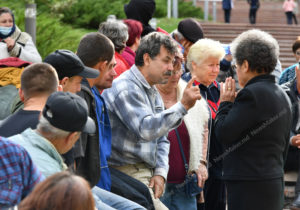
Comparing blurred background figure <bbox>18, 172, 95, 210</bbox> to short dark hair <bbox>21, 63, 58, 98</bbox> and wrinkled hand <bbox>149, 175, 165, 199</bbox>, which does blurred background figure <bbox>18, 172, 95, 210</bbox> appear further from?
wrinkled hand <bbox>149, 175, 165, 199</bbox>

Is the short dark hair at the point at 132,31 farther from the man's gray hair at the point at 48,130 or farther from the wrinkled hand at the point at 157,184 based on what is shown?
the man's gray hair at the point at 48,130

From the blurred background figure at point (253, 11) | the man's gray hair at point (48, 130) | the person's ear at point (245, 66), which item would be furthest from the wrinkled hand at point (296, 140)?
the blurred background figure at point (253, 11)

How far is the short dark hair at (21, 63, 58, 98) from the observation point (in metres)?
3.70

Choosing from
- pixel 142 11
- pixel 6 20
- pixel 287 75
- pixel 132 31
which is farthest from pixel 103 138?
pixel 287 75

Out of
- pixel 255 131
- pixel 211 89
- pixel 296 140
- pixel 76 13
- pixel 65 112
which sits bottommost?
pixel 76 13

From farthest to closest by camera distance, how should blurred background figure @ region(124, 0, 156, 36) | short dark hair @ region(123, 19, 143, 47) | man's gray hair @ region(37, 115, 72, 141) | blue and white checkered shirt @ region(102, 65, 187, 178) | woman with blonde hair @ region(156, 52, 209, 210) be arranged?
blurred background figure @ region(124, 0, 156, 36) < short dark hair @ region(123, 19, 143, 47) < woman with blonde hair @ region(156, 52, 209, 210) < blue and white checkered shirt @ region(102, 65, 187, 178) < man's gray hair @ region(37, 115, 72, 141)

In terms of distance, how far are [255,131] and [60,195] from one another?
2.51m

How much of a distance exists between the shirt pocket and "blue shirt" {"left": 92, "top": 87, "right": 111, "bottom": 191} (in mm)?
1452

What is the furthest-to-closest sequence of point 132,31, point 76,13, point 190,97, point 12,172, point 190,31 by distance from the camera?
1. point 76,13
2. point 190,31
3. point 132,31
4. point 190,97
5. point 12,172

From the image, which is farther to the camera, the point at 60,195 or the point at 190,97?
the point at 190,97

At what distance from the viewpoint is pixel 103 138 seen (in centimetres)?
443

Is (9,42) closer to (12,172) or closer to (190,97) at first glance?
(190,97)

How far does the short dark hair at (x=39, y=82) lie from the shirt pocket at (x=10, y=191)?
93cm

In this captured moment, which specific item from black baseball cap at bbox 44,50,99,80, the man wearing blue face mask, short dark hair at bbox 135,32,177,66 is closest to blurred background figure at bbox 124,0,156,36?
the man wearing blue face mask
